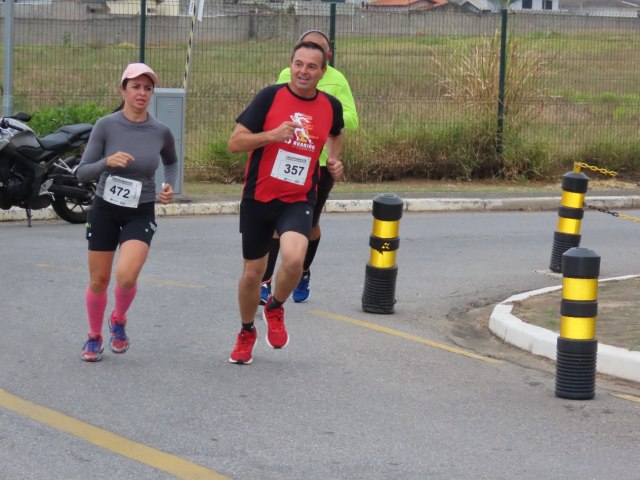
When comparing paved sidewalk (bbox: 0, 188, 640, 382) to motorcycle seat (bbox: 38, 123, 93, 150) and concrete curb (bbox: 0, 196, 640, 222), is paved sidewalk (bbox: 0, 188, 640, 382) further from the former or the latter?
motorcycle seat (bbox: 38, 123, 93, 150)

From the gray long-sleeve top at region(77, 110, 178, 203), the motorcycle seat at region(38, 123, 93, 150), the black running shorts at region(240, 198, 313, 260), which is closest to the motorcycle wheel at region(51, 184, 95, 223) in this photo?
the motorcycle seat at region(38, 123, 93, 150)

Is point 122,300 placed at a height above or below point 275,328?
above

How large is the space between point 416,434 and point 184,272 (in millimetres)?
5118

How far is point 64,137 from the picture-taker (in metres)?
13.7

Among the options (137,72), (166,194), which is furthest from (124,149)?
(137,72)

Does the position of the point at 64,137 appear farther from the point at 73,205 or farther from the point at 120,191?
the point at 120,191

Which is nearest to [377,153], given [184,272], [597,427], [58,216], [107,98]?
[107,98]

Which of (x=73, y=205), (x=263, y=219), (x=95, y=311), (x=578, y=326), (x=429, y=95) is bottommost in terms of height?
(x=73, y=205)

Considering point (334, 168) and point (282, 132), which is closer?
point (282, 132)

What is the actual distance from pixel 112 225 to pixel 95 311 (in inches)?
21.0

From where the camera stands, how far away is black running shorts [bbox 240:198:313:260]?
750 centimetres

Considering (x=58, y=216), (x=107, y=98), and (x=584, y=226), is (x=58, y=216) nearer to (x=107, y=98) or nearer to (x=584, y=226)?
(x=107, y=98)

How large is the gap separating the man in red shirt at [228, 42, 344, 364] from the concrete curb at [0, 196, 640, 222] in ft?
24.7

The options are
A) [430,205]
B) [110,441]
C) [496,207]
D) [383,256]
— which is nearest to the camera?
[110,441]
